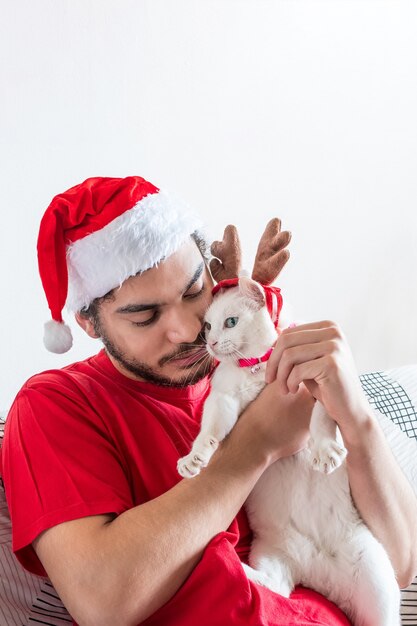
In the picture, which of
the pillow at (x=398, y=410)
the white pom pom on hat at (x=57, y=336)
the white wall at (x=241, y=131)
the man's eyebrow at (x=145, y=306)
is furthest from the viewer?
the white wall at (x=241, y=131)

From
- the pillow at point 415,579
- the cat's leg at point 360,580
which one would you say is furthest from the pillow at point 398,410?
the cat's leg at point 360,580

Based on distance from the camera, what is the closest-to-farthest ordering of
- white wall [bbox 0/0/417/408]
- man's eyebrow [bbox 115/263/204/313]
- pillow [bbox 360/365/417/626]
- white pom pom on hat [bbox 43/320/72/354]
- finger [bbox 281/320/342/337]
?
finger [bbox 281/320/342/337] → man's eyebrow [bbox 115/263/204/313] → white pom pom on hat [bbox 43/320/72/354] → pillow [bbox 360/365/417/626] → white wall [bbox 0/0/417/408]

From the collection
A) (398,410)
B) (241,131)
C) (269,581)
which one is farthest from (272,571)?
(241,131)

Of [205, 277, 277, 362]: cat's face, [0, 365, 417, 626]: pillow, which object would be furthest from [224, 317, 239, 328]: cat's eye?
[0, 365, 417, 626]: pillow

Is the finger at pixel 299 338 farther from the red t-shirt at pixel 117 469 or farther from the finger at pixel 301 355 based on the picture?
the red t-shirt at pixel 117 469

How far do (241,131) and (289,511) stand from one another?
1.41 m

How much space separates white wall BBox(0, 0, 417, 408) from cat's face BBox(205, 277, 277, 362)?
0.86 meters

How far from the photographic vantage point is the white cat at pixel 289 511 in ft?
3.71

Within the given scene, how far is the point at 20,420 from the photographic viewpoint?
1.15 m

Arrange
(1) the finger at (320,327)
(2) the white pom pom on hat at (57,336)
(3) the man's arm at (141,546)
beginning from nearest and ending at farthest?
(3) the man's arm at (141,546) → (1) the finger at (320,327) → (2) the white pom pom on hat at (57,336)

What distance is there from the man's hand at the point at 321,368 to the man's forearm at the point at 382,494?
64mm

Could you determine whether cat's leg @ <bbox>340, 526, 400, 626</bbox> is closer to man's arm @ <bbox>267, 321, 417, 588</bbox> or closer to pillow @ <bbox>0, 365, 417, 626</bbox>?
man's arm @ <bbox>267, 321, 417, 588</bbox>

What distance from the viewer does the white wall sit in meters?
1.88

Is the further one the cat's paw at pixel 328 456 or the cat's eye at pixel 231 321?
the cat's eye at pixel 231 321
